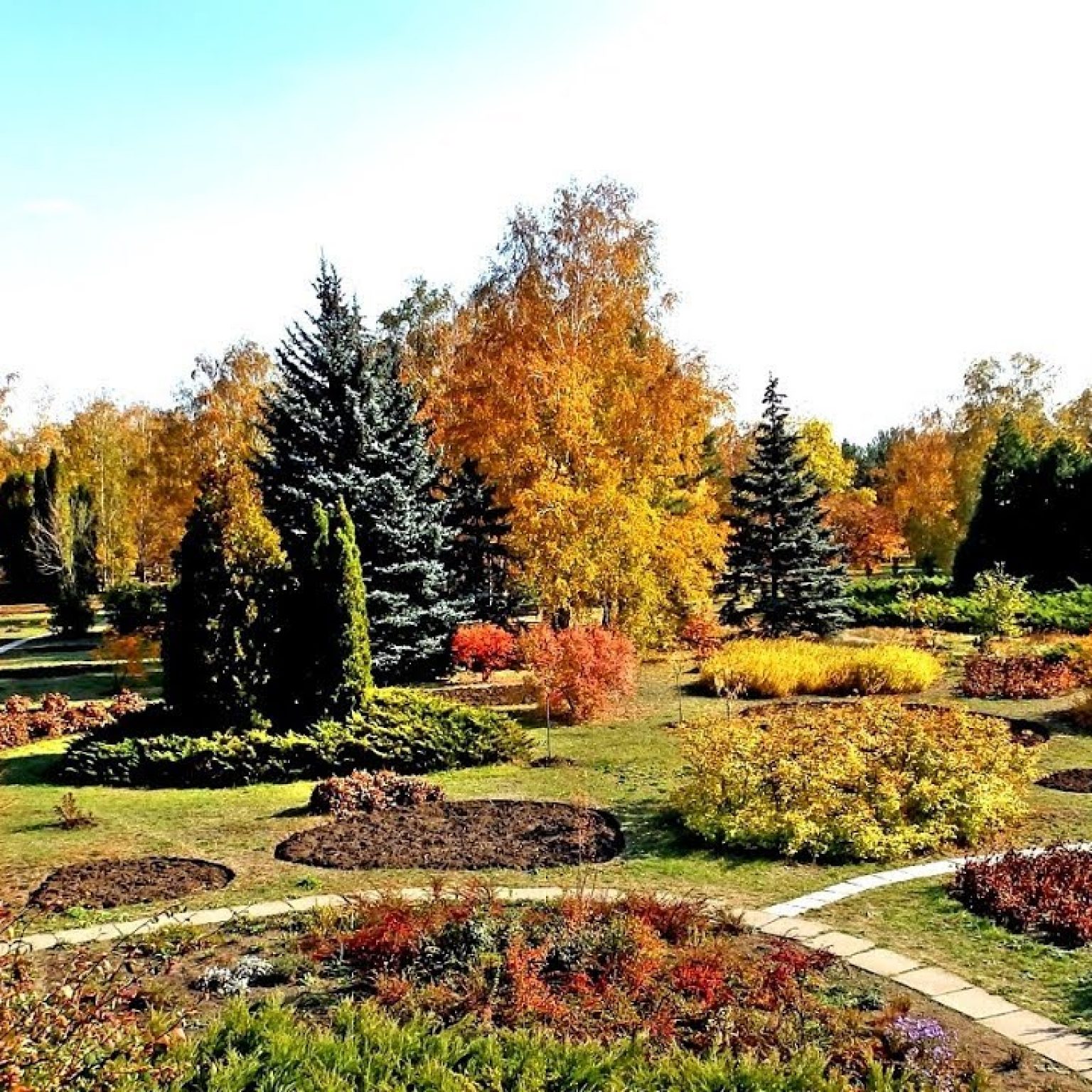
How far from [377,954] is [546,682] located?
9.03 meters

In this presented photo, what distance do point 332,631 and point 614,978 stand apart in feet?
27.1

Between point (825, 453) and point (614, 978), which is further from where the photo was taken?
point (825, 453)

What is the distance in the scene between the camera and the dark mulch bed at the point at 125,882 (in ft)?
26.1

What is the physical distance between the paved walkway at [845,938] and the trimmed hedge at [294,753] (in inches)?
179

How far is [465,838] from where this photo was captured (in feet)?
31.1

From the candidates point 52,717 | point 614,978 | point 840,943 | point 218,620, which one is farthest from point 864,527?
point 614,978

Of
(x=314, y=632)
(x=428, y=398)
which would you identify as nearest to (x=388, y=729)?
(x=314, y=632)

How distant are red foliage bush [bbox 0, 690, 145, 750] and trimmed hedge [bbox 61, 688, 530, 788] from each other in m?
2.56

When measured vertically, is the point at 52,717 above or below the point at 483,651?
below

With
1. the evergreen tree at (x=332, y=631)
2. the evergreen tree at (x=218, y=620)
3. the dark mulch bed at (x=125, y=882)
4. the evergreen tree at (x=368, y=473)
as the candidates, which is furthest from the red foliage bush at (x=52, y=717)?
the dark mulch bed at (x=125, y=882)

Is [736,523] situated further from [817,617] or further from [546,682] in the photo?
[546,682]

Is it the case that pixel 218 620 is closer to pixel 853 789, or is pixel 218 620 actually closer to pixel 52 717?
pixel 52 717

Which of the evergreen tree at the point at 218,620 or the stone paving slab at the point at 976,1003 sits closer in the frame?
the stone paving slab at the point at 976,1003

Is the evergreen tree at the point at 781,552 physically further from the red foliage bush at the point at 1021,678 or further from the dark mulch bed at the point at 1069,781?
the dark mulch bed at the point at 1069,781
